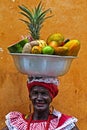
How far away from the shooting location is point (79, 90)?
371 cm

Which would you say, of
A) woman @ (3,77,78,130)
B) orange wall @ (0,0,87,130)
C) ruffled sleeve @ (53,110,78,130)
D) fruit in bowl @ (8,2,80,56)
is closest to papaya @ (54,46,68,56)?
fruit in bowl @ (8,2,80,56)

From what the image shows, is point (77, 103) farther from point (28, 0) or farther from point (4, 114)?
point (28, 0)

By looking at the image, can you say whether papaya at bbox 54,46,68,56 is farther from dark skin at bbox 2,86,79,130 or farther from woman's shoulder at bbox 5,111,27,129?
woman's shoulder at bbox 5,111,27,129

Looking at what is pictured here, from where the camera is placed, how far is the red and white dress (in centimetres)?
328

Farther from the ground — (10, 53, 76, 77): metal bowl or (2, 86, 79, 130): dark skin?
(10, 53, 76, 77): metal bowl

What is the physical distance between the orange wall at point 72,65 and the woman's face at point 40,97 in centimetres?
46

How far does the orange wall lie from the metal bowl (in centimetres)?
62

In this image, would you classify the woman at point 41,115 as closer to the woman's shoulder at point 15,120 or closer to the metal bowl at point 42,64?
the woman's shoulder at point 15,120

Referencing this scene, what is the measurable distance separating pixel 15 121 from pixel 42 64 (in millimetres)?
640

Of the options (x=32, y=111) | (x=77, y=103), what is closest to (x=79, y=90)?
(x=77, y=103)

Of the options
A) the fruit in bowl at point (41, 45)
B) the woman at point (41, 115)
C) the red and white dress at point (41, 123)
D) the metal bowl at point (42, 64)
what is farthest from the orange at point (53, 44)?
the red and white dress at point (41, 123)

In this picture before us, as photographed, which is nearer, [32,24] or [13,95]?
[32,24]

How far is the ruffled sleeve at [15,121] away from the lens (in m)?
3.31

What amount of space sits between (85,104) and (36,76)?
0.77m
